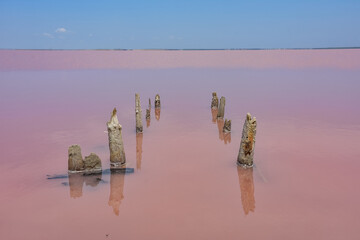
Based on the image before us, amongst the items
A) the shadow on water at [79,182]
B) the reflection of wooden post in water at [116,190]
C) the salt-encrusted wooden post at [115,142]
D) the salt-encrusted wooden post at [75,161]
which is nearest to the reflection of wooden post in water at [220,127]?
the salt-encrusted wooden post at [115,142]

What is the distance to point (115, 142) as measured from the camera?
9.04 m

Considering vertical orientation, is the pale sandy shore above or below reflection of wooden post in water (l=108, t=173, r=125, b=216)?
above

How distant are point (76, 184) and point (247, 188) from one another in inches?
161

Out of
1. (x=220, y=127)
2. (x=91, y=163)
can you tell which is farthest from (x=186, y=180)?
(x=220, y=127)

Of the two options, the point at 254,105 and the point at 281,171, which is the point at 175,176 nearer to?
the point at 281,171

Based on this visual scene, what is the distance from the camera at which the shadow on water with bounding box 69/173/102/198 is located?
7.87 meters

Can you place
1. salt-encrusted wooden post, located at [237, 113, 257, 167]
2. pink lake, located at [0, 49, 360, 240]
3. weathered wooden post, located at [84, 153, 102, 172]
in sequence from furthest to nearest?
salt-encrusted wooden post, located at [237, 113, 257, 167]
weathered wooden post, located at [84, 153, 102, 172]
pink lake, located at [0, 49, 360, 240]

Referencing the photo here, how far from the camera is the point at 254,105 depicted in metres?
19.1

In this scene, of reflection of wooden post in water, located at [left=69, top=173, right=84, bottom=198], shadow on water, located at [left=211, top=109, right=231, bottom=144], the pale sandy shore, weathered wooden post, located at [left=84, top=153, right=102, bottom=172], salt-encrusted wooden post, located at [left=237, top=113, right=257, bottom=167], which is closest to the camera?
reflection of wooden post in water, located at [left=69, top=173, right=84, bottom=198]

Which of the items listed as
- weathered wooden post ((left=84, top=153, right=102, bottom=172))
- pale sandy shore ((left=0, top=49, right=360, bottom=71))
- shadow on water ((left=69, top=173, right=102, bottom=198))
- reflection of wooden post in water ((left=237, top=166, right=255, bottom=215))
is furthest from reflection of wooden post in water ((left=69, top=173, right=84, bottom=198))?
pale sandy shore ((left=0, top=49, right=360, bottom=71))

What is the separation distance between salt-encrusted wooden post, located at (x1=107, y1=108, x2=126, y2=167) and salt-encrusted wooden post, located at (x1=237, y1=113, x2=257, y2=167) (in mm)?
3220

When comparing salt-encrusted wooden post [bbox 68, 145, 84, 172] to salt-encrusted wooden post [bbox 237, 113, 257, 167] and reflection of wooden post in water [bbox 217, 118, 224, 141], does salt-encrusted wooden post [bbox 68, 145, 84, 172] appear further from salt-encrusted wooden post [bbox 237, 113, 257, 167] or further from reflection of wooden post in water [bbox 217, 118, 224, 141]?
reflection of wooden post in water [bbox 217, 118, 224, 141]

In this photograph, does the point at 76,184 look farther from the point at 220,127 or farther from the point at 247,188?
the point at 220,127

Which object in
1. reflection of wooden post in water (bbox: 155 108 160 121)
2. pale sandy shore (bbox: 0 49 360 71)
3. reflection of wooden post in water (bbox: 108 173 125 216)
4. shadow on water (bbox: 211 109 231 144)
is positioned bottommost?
reflection of wooden post in water (bbox: 108 173 125 216)
